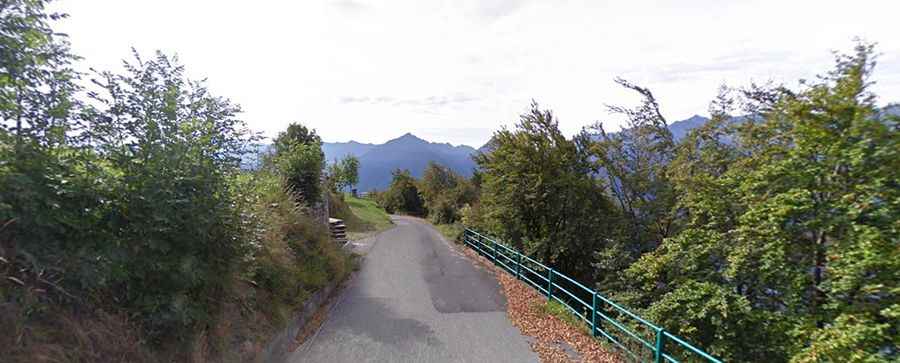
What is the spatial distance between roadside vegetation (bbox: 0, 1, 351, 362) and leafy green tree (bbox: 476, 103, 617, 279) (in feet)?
28.8

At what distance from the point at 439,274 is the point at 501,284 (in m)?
1.93

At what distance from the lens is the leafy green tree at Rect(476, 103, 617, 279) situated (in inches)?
453

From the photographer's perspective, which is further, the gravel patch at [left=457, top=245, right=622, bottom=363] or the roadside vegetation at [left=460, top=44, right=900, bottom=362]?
the gravel patch at [left=457, top=245, right=622, bottom=363]

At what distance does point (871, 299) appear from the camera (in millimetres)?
4840

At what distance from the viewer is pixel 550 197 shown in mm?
11812

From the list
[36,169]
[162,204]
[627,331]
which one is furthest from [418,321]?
[36,169]

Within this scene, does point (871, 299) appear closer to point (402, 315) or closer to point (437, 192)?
point (402, 315)

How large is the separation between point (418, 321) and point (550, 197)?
21.3 feet

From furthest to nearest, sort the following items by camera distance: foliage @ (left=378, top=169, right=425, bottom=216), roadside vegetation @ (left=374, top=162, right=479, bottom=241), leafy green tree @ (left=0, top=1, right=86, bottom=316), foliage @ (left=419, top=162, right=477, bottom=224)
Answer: foliage @ (left=378, top=169, right=425, bottom=216)
foliage @ (left=419, top=162, right=477, bottom=224)
roadside vegetation @ (left=374, top=162, right=479, bottom=241)
leafy green tree @ (left=0, top=1, right=86, bottom=316)

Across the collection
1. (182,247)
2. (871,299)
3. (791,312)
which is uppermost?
(182,247)

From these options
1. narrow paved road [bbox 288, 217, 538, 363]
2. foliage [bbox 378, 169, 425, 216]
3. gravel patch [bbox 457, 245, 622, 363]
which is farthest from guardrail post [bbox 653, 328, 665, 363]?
foliage [bbox 378, 169, 425, 216]

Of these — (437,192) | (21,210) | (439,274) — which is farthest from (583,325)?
(437,192)

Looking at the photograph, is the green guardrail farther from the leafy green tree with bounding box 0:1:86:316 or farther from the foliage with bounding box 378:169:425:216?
the foliage with bounding box 378:169:425:216

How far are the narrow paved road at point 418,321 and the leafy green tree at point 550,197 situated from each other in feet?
7.75
